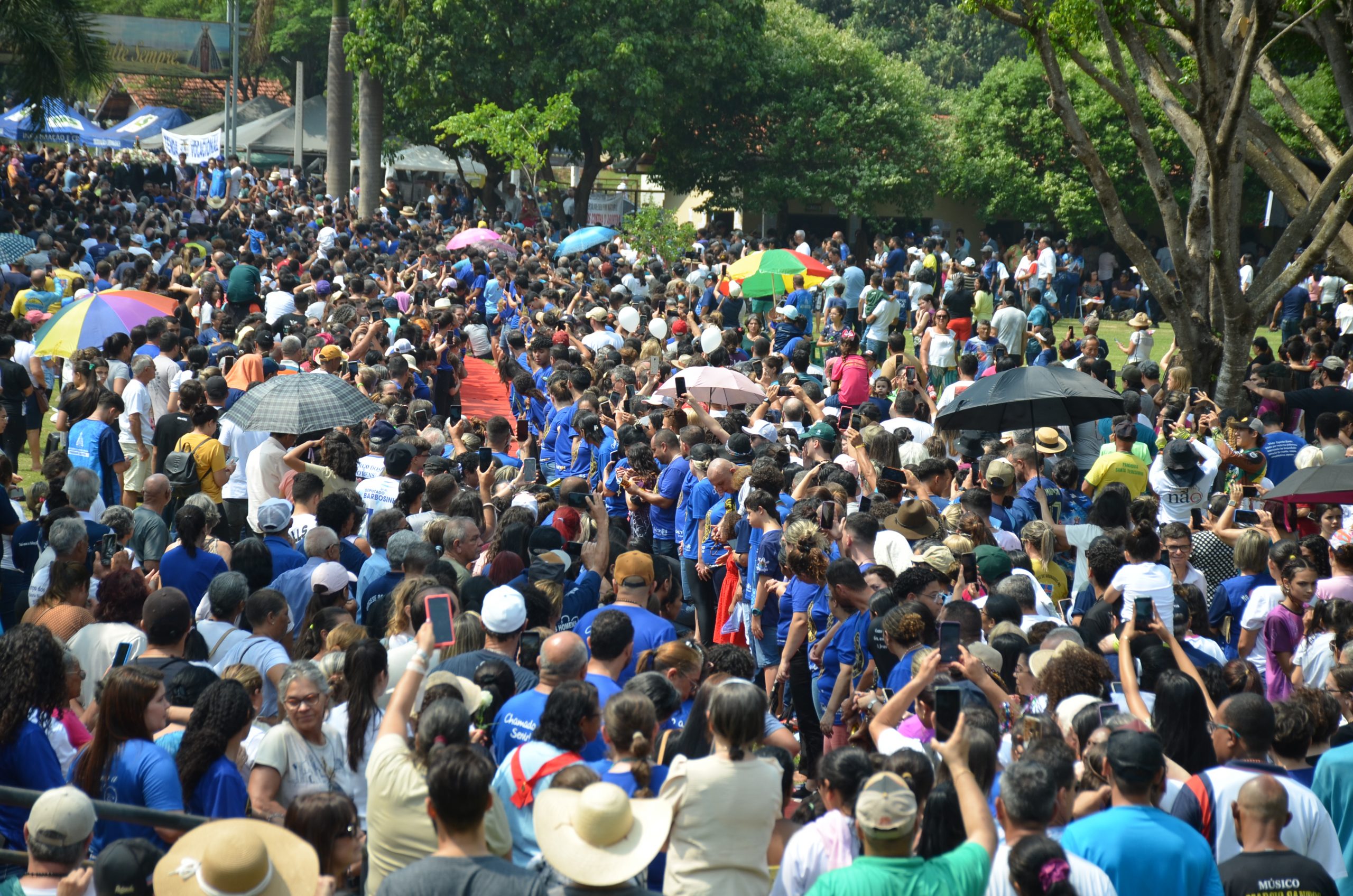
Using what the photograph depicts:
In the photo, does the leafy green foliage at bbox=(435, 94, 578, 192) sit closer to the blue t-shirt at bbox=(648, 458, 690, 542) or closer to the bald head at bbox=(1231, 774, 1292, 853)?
the blue t-shirt at bbox=(648, 458, 690, 542)

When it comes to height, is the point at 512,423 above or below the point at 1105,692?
below

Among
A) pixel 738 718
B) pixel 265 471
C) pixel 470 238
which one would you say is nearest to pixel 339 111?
pixel 470 238

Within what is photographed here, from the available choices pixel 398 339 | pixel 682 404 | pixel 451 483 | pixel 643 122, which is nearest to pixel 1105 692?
pixel 451 483

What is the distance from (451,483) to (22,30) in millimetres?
15410

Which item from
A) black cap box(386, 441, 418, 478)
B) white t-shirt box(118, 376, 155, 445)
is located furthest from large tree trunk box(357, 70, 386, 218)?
black cap box(386, 441, 418, 478)

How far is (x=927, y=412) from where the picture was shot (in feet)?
36.6

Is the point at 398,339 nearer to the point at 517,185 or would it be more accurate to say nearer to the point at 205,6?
the point at 517,185

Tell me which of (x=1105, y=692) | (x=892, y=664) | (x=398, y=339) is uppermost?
(x=1105, y=692)

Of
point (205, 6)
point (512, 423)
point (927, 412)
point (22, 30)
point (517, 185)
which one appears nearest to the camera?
point (927, 412)

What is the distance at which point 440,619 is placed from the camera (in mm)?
4922

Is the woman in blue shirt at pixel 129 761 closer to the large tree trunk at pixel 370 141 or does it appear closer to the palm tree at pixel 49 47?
the palm tree at pixel 49 47

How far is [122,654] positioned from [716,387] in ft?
18.5

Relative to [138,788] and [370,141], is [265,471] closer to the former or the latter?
[138,788]

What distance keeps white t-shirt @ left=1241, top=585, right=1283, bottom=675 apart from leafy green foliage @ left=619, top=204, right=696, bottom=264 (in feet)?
55.7
